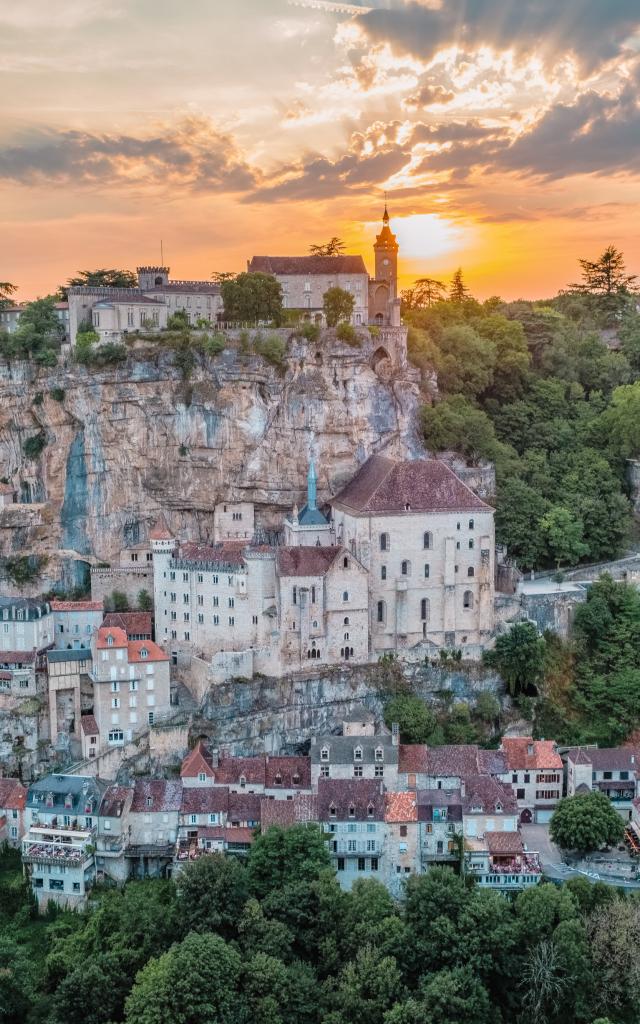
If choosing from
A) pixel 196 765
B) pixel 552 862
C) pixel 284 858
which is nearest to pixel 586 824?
pixel 552 862

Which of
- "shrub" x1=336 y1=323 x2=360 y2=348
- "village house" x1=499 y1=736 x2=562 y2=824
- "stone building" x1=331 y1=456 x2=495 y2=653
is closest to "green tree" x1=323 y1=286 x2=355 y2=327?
"shrub" x1=336 y1=323 x2=360 y2=348

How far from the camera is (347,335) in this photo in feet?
196

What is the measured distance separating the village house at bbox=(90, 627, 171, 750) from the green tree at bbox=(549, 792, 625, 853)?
18.2m

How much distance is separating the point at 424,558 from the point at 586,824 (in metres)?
15.8

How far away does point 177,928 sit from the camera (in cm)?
3941

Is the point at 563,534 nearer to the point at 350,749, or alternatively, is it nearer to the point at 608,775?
the point at 608,775

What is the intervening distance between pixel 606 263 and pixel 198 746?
5973 cm

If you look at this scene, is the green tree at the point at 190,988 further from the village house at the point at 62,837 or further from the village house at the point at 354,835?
the village house at the point at 354,835

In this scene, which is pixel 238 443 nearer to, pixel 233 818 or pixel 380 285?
pixel 380 285

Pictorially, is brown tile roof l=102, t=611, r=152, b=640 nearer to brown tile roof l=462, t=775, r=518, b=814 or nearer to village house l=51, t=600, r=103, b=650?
village house l=51, t=600, r=103, b=650

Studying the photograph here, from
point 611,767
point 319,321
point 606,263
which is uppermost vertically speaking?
point 606,263

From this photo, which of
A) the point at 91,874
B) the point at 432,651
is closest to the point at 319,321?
the point at 432,651

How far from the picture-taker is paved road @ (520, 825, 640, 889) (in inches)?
1661

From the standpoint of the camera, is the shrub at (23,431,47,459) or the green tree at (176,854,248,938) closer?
the green tree at (176,854,248,938)
